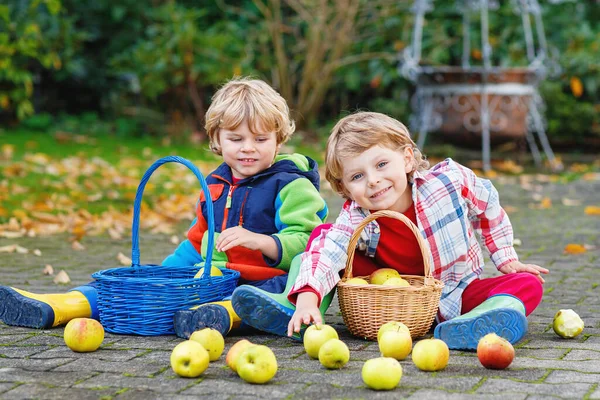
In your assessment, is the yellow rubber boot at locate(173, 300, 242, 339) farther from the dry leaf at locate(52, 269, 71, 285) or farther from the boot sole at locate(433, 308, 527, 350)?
the dry leaf at locate(52, 269, 71, 285)

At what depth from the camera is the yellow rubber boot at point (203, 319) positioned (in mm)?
3139

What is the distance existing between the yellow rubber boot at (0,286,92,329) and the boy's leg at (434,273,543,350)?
145 centimetres

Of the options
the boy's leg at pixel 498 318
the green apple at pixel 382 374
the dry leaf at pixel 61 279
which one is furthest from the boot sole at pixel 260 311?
the dry leaf at pixel 61 279

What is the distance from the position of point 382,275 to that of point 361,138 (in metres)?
0.51

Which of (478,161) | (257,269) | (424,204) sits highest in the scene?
(424,204)

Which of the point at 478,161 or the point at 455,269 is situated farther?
the point at 478,161

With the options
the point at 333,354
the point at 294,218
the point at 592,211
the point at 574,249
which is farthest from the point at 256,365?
the point at 592,211

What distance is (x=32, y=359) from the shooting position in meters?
2.89

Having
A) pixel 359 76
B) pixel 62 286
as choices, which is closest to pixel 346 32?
pixel 359 76

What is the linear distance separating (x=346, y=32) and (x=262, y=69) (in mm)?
1426

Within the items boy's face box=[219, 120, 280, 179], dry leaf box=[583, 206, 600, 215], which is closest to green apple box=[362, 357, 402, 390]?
boy's face box=[219, 120, 280, 179]

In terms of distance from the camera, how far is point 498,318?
3000 millimetres

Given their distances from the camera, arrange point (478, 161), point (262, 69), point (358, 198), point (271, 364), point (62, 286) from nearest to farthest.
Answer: point (271, 364) < point (358, 198) < point (62, 286) < point (478, 161) < point (262, 69)

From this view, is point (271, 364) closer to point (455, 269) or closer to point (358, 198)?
point (358, 198)
